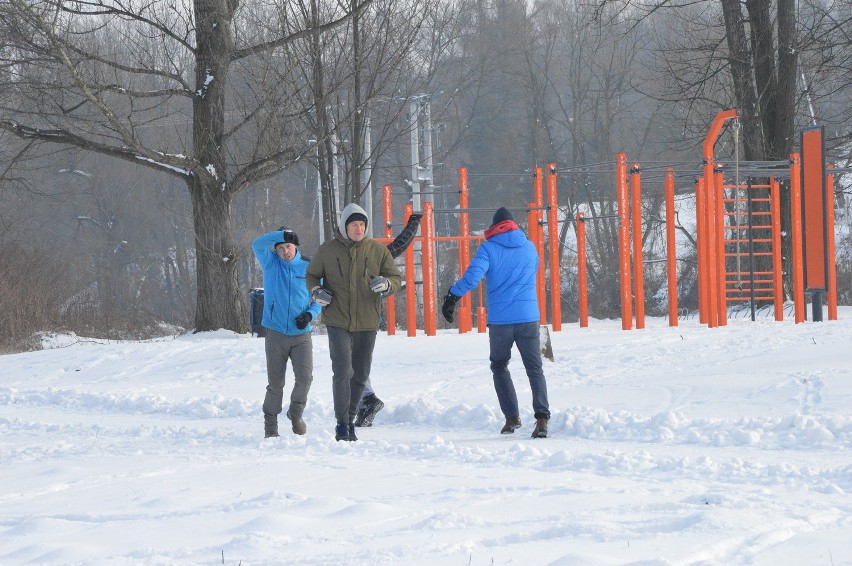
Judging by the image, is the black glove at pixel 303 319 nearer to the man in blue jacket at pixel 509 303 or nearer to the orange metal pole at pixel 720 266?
the man in blue jacket at pixel 509 303

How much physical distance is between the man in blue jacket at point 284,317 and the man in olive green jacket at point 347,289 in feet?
0.89

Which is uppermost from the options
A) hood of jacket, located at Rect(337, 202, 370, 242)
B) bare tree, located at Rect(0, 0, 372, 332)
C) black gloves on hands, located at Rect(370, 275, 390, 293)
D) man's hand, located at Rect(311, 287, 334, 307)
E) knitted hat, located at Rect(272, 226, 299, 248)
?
bare tree, located at Rect(0, 0, 372, 332)

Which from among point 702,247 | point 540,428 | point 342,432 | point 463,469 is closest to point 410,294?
point 702,247

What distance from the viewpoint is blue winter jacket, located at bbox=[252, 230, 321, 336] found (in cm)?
878

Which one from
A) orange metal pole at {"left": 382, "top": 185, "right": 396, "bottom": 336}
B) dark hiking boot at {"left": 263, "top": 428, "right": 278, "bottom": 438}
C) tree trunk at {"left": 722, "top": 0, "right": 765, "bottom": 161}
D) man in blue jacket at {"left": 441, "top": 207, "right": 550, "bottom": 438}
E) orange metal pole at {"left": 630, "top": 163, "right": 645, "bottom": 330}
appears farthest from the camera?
tree trunk at {"left": 722, "top": 0, "right": 765, "bottom": 161}

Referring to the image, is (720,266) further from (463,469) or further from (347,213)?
(463,469)

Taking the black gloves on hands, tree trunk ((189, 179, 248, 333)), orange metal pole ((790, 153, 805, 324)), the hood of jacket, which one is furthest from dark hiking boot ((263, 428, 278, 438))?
orange metal pole ((790, 153, 805, 324))

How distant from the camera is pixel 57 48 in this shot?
54.0ft

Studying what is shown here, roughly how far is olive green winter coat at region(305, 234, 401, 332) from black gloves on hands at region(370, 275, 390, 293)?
0.07 metres

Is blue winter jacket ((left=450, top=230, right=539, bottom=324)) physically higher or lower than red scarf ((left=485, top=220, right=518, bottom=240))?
lower

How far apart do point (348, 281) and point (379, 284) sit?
10.7 inches

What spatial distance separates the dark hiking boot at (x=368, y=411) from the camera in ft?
31.3

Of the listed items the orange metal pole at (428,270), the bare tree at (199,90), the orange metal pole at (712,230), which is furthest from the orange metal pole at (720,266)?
the bare tree at (199,90)

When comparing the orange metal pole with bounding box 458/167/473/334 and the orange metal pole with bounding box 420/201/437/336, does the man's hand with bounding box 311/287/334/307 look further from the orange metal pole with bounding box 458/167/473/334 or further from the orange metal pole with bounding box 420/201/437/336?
the orange metal pole with bounding box 458/167/473/334
